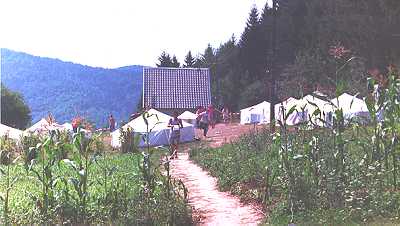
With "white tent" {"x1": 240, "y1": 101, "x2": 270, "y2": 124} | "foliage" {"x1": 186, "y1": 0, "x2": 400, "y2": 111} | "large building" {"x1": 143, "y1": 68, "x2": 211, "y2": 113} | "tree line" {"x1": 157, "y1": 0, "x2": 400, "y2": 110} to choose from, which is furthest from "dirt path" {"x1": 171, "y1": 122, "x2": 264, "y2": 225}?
"large building" {"x1": 143, "y1": 68, "x2": 211, "y2": 113}

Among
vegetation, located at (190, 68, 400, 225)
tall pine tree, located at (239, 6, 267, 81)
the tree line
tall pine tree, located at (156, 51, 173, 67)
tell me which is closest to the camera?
vegetation, located at (190, 68, 400, 225)

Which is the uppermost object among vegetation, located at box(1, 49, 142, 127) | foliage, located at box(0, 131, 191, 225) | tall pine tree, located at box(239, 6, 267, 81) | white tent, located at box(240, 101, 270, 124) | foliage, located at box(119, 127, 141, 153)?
tall pine tree, located at box(239, 6, 267, 81)

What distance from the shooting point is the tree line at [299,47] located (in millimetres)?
39500

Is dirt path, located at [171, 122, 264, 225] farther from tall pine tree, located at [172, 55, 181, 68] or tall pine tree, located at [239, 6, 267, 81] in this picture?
tall pine tree, located at [172, 55, 181, 68]

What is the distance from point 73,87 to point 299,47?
2466 centimetres

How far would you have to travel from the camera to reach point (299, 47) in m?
58.7

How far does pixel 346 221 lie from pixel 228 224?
170cm

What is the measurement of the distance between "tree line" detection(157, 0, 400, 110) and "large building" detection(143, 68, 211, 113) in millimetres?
4956

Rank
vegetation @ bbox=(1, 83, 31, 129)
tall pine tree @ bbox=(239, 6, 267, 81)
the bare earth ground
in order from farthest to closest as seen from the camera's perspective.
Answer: tall pine tree @ bbox=(239, 6, 267, 81) < vegetation @ bbox=(1, 83, 31, 129) < the bare earth ground

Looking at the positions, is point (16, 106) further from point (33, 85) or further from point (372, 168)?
point (372, 168)

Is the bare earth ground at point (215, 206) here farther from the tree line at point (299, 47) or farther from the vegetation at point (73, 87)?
the vegetation at point (73, 87)

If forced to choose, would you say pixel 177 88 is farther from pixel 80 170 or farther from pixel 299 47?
pixel 80 170

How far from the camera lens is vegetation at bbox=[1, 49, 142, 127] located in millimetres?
35494

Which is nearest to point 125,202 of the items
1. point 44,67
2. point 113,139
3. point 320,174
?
point 320,174
